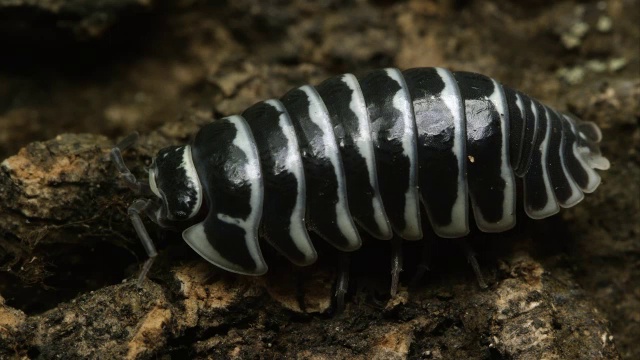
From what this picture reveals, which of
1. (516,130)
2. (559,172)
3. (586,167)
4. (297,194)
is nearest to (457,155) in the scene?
(516,130)

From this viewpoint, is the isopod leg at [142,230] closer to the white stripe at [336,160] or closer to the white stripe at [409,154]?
the white stripe at [336,160]

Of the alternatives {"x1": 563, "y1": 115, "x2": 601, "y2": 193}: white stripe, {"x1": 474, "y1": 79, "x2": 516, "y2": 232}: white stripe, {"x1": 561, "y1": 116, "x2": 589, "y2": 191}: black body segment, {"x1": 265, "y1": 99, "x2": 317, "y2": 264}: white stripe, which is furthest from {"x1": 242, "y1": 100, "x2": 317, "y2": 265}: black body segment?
{"x1": 563, "y1": 115, "x2": 601, "y2": 193}: white stripe

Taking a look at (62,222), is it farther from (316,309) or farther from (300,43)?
(300,43)

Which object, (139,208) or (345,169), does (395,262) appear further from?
(139,208)

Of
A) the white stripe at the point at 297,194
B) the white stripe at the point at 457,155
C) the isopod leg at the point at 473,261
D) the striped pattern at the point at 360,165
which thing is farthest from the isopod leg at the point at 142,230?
the isopod leg at the point at 473,261

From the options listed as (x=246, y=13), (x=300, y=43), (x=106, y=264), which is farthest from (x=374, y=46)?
(x=106, y=264)

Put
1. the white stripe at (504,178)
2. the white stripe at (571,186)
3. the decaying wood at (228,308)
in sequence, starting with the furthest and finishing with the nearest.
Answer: the white stripe at (571,186) < the white stripe at (504,178) < the decaying wood at (228,308)

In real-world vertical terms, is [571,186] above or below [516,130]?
below
